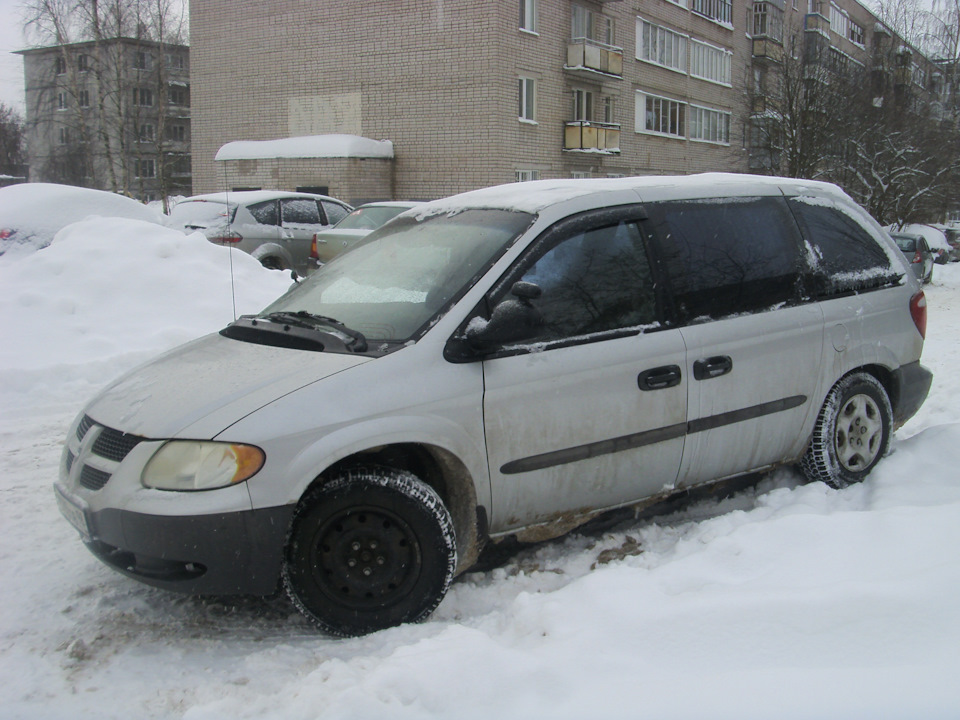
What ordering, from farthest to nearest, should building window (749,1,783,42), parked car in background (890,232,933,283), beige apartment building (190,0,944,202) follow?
building window (749,1,783,42) → beige apartment building (190,0,944,202) → parked car in background (890,232,933,283)

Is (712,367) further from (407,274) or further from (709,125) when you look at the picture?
(709,125)


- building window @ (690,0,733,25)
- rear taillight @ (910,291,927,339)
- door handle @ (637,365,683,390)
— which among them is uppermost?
building window @ (690,0,733,25)

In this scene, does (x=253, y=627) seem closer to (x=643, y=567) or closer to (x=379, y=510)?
(x=379, y=510)

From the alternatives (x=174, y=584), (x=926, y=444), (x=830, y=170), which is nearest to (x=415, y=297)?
(x=174, y=584)

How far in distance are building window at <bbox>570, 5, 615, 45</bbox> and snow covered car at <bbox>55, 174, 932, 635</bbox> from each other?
30.4 m

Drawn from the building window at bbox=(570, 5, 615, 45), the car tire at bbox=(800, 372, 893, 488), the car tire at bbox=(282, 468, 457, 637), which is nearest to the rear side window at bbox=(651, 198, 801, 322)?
the car tire at bbox=(800, 372, 893, 488)

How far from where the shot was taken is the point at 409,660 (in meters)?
2.74

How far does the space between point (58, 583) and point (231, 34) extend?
34076 mm

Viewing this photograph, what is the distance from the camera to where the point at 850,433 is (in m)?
4.69

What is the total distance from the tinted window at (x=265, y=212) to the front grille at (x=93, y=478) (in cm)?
1083

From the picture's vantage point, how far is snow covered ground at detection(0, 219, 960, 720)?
2.51 metres

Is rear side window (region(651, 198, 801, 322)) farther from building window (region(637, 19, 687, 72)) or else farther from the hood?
building window (region(637, 19, 687, 72))

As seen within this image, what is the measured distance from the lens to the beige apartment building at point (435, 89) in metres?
29.1

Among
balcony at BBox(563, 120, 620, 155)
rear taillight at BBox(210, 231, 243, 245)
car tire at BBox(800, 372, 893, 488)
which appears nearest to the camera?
car tire at BBox(800, 372, 893, 488)
